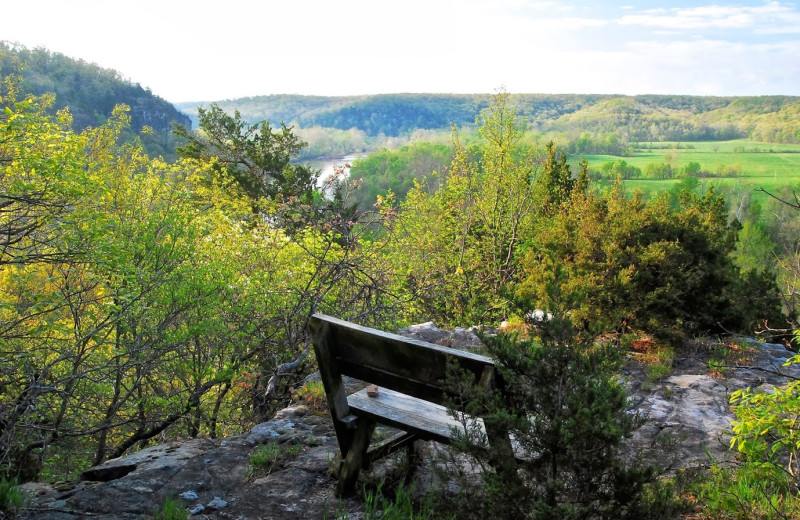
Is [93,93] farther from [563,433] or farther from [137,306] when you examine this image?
[563,433]

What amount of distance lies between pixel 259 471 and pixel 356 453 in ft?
3.27

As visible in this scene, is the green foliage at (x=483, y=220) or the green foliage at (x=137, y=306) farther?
the green foliage at (x=483, y=220)

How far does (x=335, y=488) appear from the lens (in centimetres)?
370

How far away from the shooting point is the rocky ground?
11.5 ft

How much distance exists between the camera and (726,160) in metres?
96.3

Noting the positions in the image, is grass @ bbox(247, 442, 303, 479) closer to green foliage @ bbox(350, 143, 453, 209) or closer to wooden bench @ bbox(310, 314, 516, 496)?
wooden bench @ bbox(310, 314, 516, 496)

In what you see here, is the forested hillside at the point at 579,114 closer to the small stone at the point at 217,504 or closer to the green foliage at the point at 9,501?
the small stone at the point at 217,504

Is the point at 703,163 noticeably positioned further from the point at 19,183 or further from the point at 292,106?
the point at 19,183

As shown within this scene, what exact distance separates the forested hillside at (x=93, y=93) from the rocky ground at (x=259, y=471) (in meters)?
62.4

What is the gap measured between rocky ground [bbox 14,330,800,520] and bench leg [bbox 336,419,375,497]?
0.15 meters

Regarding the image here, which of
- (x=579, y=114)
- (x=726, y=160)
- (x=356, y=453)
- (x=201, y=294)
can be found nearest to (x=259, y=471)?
(x=356, y=453)

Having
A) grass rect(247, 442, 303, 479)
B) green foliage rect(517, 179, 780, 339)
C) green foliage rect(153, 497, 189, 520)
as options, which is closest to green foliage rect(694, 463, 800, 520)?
grass rect(247, 442, 303, 479)

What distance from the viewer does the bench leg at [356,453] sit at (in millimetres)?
3447

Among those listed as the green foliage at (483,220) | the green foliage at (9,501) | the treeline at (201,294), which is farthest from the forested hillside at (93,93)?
the green foliage at (9,501)
